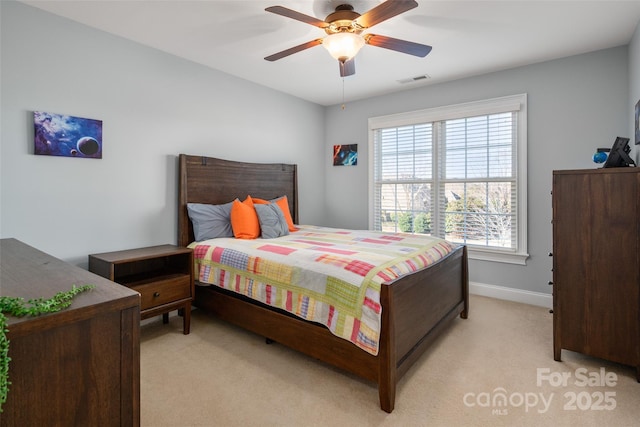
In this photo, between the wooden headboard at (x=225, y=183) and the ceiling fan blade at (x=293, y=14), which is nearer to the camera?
the ceiling fan blade at (x=293, y=14)

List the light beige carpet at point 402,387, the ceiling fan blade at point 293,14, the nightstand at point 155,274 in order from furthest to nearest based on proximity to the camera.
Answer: the nightstand at point 155,274, the ceiling fan blade at point 293,14, the light beige carpet at point 402,387

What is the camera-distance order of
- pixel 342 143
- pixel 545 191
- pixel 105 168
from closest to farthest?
pixel 105 168, pixel 545 191, pixel 342 143

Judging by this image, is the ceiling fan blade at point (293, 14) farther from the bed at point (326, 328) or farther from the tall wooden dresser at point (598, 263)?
the tall wooden dresser at point (598, 263)

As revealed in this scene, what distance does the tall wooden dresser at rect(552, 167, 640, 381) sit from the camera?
84.4 inches

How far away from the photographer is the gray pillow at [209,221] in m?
3.27

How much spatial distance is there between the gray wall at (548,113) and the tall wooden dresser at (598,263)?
4.21 feet

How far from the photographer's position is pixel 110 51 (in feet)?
9.23

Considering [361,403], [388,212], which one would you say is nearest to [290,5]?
[361,403]

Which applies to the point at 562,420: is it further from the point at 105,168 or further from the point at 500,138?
the point at 105,168

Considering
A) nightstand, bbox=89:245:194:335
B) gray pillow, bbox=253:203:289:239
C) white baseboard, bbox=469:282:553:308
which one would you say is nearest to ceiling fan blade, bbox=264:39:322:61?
gray pillow, bbox=253:203:289:239

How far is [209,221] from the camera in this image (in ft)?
10.9

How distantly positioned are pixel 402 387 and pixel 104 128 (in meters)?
3.02

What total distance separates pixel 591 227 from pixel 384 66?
2370 mm

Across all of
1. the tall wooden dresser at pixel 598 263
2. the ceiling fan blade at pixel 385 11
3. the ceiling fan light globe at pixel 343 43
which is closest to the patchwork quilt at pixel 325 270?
the tall wooden dresser at pixel 598 263
